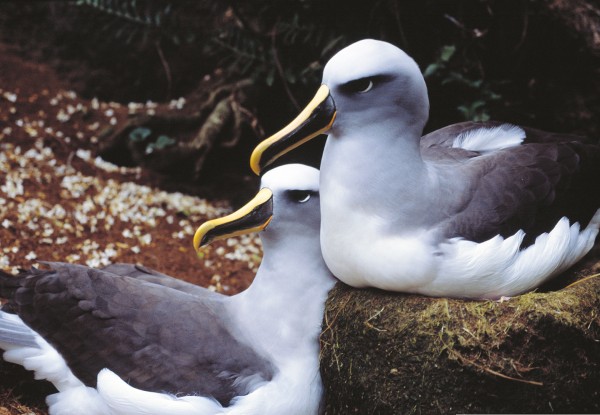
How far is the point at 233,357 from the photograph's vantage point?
3.20m

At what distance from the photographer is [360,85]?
9.53 feet

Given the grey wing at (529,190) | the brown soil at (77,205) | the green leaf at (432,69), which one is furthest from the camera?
the green leaf at (432,69)

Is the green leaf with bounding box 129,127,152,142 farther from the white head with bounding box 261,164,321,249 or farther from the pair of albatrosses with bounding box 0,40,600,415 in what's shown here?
A: the white head with bounding box 261,164,321,249

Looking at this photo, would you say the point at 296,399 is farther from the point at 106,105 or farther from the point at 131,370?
the point at 106,105

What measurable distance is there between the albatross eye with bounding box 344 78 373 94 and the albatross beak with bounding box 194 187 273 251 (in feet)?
2.16

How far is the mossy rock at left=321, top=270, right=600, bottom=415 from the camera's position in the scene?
8.91 ft

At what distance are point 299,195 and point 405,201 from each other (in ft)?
1.91

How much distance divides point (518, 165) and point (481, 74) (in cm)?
189

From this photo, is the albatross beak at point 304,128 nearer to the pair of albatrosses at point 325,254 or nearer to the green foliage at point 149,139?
the pair of albatrosses at point 325,254

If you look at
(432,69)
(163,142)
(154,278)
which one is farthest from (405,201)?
(163,142)

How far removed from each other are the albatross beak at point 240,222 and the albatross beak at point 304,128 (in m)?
0.28

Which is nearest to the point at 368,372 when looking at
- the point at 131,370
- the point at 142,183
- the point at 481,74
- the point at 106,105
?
the point at 131,370

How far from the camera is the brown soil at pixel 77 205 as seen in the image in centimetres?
475

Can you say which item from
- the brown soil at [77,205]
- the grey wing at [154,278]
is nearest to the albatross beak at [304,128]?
the grey wing at [154,278]
